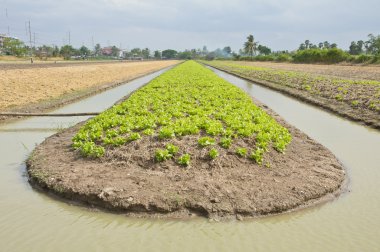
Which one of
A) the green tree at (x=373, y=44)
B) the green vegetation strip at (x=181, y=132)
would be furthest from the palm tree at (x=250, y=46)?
the green vegetation strip at (x=181, y=132)

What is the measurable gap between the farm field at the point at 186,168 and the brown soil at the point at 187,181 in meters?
0.02

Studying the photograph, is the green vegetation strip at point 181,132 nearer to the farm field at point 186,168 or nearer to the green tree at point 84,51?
the farm field at point 186,168

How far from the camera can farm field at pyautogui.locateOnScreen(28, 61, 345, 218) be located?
7.07 meters

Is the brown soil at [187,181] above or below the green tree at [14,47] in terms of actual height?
below

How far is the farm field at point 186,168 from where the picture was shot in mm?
7074

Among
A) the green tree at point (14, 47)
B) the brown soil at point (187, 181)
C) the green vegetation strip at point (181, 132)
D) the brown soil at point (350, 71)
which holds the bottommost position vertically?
the brown soil at point (187, 181)

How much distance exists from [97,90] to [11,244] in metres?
22.6

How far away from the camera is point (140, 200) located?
277 inches

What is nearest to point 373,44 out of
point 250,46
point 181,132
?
point 250,46

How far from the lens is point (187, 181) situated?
7754 mm

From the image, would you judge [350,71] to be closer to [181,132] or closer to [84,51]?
[181,132]

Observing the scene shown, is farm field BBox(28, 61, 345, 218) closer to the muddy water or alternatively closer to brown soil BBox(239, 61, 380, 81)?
the muddy water

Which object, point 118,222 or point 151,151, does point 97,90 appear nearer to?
point 151,151

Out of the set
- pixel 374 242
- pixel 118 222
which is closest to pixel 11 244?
pixel 118 222
